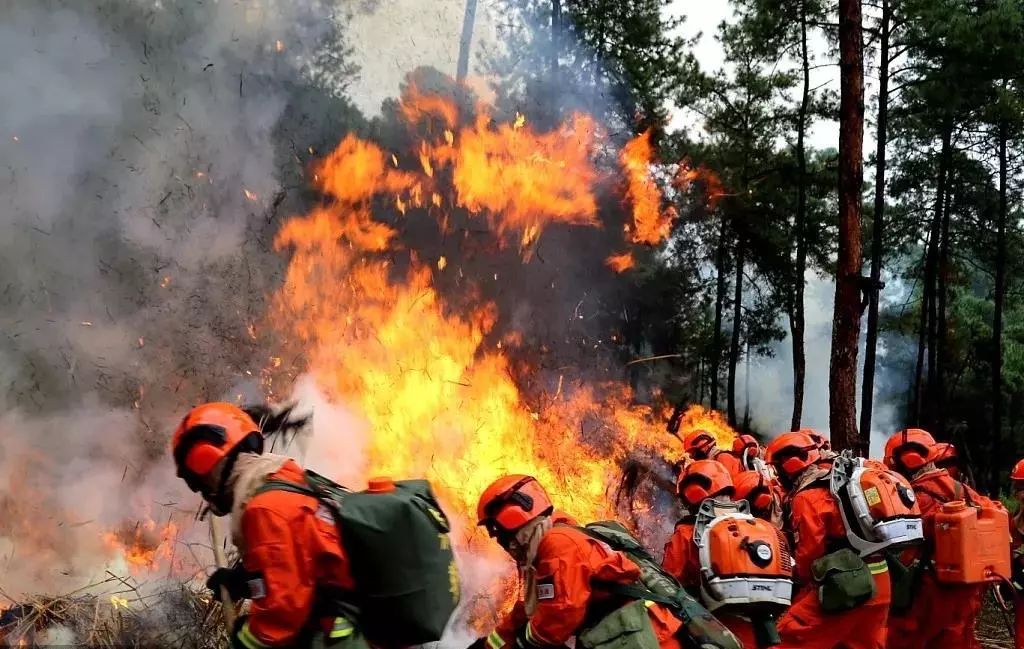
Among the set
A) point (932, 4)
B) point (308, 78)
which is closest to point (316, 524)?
point (308, 78)

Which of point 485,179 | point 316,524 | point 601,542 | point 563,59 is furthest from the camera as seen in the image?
point 563,59

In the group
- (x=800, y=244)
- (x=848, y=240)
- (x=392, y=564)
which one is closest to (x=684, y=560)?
(x=392, y=564)

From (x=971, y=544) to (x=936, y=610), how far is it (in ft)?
2.37

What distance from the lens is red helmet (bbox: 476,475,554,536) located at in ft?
13.2

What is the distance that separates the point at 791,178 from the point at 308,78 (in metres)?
11.3

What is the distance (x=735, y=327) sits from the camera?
21297 mm

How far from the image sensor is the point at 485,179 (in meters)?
10.8

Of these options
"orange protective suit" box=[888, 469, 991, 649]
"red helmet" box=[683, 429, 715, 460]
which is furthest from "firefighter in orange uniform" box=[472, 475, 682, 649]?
"red helmet" box=[683, 429, 715, 460]

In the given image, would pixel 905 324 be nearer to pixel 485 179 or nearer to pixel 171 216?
pixel 485 179

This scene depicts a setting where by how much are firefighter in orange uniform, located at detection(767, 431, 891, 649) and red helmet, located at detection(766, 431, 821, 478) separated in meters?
0.42

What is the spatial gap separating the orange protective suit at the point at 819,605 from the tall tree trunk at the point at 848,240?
18.1ft

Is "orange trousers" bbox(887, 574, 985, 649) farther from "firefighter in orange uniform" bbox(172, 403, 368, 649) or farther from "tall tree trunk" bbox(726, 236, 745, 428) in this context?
"tall tree trunk" bbox(726, 236, 745, 428)

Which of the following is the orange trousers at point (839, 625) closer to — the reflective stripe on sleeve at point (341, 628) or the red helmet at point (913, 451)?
the red helmet at point (913, 451)

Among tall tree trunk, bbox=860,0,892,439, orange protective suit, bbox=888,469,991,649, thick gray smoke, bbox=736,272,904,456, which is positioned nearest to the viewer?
orange protective suit, bbox=888,469,991,649
